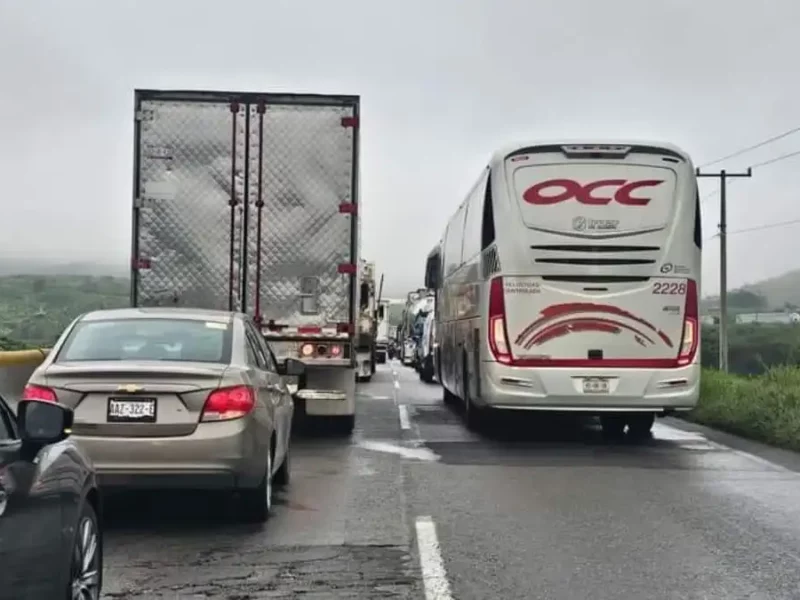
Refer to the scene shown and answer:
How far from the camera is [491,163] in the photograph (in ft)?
47.2

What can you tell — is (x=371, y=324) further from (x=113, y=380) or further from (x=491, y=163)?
(x=113, y=380)

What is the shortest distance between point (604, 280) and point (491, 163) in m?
2.00

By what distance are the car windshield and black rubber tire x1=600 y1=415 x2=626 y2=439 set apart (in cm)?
821

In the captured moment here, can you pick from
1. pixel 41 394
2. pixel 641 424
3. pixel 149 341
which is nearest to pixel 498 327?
pixel 641 424

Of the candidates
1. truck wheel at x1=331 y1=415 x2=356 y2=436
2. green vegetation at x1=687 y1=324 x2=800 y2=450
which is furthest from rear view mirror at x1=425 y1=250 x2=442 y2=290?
truck wheel at x1=331 y1=415 x2=356 y2=436

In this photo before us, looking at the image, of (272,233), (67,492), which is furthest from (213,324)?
(272,233)

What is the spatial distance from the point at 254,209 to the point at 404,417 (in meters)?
5.85

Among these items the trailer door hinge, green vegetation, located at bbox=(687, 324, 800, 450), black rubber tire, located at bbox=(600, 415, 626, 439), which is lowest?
black rubber tire, located at bbox=(600, 415, 626, 439)

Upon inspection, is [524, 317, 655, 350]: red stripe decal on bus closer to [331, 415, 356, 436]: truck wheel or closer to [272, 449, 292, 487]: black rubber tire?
[331, 415, 356, 436]: truck wheel

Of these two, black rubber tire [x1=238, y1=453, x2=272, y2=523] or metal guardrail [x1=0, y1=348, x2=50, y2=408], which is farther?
metal guardrail [x1=0, y1=348, x2=50, y2=408]

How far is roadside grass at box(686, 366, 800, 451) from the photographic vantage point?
1479 centimetres

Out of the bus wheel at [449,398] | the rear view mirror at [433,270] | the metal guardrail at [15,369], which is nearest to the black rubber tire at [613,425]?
the bus wheel at [449,398]

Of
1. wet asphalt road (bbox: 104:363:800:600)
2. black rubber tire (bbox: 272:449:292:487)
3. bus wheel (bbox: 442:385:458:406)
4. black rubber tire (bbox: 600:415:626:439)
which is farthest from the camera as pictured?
bus wheel (bbox: 442:385:458:406)

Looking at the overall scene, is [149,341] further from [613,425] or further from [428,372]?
[428,372]
